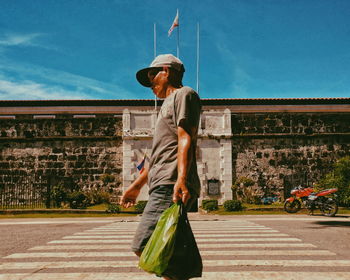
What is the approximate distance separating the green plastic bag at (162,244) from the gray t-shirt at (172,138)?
29cm

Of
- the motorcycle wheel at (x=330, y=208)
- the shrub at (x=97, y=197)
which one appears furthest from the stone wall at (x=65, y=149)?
the motorcycle wheel at (x=330, y=208)

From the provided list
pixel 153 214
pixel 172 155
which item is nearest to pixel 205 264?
pixel 153 214

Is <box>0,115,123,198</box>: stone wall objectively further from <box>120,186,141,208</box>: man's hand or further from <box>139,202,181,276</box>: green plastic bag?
<box>139,202,181,276</box>: green plastic bag

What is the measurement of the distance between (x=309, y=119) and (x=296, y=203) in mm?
6353

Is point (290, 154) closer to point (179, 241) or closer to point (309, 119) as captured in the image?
Answer: point (309, 119)

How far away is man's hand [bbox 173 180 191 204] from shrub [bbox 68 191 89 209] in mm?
15328

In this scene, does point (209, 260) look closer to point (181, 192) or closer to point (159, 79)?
point (181, 192)

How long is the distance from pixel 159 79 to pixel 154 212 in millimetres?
1142

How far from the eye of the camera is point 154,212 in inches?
115

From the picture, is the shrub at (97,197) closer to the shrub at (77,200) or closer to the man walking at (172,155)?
the shrub at (77,200)

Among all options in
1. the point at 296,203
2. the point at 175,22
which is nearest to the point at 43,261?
the point at 296,203

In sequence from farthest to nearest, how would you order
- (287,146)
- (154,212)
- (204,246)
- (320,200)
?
1. (287,146)
2. (320,200)
3. (204,246)
4. (154,212)

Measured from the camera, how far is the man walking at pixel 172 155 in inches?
113

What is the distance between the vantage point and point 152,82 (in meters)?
3.39
